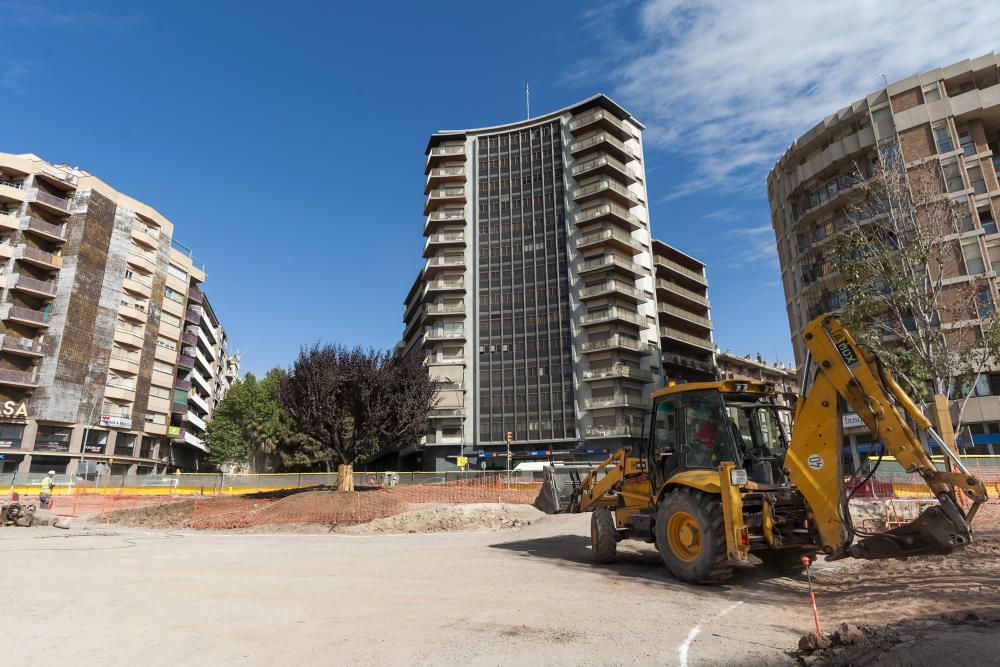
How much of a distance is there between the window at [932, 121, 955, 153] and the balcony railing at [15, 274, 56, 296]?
76393 millimetres

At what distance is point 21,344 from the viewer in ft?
164

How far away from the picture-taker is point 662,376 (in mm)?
60281

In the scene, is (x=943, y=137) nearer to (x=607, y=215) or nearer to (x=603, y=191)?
(x=607, y=215)

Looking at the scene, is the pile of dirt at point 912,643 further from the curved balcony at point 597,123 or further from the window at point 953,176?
the curved balcony at point 597,123

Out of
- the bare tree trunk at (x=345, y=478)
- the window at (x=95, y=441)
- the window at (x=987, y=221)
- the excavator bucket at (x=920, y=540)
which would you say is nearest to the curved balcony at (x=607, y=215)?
the window at (x=987, y=221)

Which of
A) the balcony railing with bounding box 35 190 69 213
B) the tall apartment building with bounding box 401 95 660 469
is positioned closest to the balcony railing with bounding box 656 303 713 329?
the tall apartment building with bounding box 401 95 660 469

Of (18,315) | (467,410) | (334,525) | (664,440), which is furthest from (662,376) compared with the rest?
(18,315)

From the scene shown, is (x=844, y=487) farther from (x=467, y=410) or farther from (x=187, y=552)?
(x=467, y=410)

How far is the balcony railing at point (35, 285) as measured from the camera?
50.7 metres

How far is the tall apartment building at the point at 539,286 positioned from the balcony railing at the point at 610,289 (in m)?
0.15

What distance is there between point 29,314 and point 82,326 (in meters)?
4.04

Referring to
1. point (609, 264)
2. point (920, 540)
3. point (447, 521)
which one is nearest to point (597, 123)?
point (609, 264)

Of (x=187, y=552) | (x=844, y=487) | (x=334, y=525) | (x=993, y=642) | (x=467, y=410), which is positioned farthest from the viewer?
(x=467, y=410)

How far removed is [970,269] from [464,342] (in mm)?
43549
